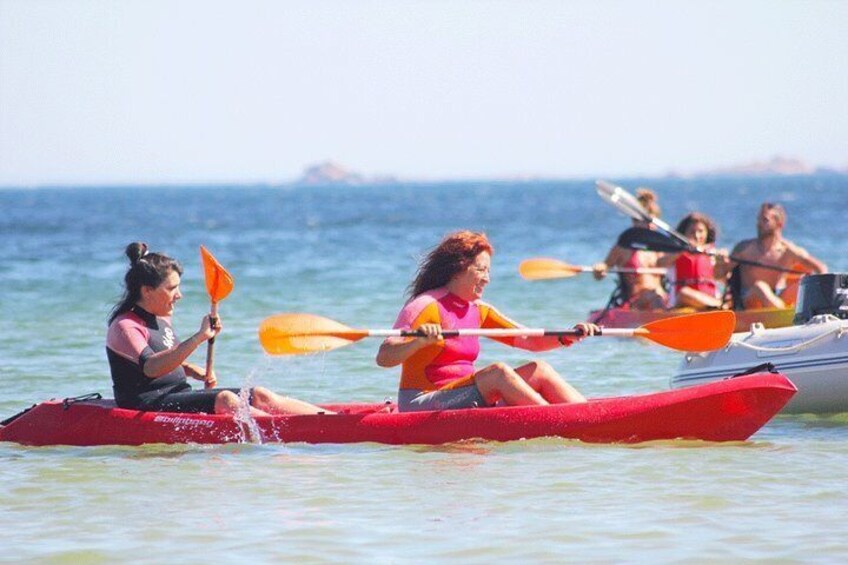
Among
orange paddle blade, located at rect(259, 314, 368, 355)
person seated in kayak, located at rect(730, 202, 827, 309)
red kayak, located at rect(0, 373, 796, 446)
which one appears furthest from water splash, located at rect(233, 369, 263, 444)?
person seated in kayak, located at rect(730, 202, 827, 309)

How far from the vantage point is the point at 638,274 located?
1380cm

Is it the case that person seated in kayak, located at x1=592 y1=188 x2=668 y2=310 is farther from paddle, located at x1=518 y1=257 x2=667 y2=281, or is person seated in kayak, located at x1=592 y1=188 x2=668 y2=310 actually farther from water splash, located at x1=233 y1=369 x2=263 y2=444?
water splash, located at x1=233 y1=369 x2=263 y2=444

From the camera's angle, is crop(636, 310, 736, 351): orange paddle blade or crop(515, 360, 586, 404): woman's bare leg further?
crop(636, 310, 736, 351): orange paddle blade

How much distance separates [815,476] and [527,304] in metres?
10.8

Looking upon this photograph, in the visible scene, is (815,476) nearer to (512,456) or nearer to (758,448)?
(758,448)

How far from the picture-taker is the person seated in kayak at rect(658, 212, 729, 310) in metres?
12.8

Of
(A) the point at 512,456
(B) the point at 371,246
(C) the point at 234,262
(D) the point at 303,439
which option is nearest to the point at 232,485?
(D) the point at 303,439

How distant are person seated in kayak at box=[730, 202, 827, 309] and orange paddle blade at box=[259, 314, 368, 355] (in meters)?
5.21

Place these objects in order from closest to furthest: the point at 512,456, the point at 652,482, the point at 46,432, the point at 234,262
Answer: the point at 652,482
the point at 512,456
the point at 46,432
the point at 234,262

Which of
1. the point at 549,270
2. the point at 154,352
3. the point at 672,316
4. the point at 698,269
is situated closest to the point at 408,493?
the point at 154,352

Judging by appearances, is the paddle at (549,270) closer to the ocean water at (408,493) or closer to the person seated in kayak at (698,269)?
the person seated in kayak at (698,269)

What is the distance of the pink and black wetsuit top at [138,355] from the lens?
7.57 meters

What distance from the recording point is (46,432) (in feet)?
26.0

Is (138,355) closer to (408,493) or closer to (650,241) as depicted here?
(408,493)
